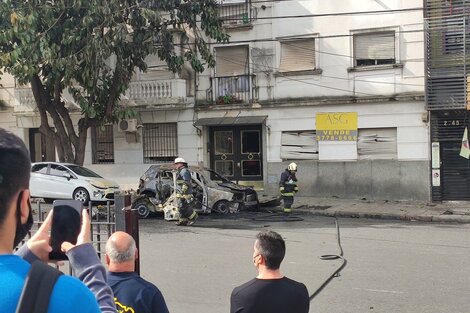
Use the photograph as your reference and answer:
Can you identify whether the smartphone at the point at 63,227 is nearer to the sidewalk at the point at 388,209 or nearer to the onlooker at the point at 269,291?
the onlooker at the point at 269,291

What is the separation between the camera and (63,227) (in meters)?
2.06

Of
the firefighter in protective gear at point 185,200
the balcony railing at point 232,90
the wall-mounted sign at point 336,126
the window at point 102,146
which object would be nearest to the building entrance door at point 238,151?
the balcony railing at point 232,90

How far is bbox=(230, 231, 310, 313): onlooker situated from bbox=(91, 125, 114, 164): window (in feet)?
67.0

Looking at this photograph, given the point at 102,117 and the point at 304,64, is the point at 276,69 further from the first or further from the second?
the point at 102,117

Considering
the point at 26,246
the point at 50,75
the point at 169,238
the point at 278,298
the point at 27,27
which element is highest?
the point at 27,27

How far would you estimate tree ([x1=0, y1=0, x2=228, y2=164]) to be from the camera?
14422mm

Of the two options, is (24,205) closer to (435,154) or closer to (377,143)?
(435,154)

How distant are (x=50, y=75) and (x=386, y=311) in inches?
471

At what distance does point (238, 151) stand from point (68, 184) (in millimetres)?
7165

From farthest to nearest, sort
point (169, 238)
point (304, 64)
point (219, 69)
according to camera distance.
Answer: point (219, 69) < point (304, 64) < point (169, 238)

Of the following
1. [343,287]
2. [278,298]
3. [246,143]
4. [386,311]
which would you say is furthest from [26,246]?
[246,143]

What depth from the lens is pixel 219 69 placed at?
2178cm

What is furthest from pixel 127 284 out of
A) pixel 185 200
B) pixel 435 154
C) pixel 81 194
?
pixel 435 154

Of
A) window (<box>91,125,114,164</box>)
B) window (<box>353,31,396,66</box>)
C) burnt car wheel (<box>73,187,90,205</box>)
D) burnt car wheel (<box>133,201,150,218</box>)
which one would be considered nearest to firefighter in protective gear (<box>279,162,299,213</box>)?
burnt car wheel (<box>133,201,150,218</box>)
